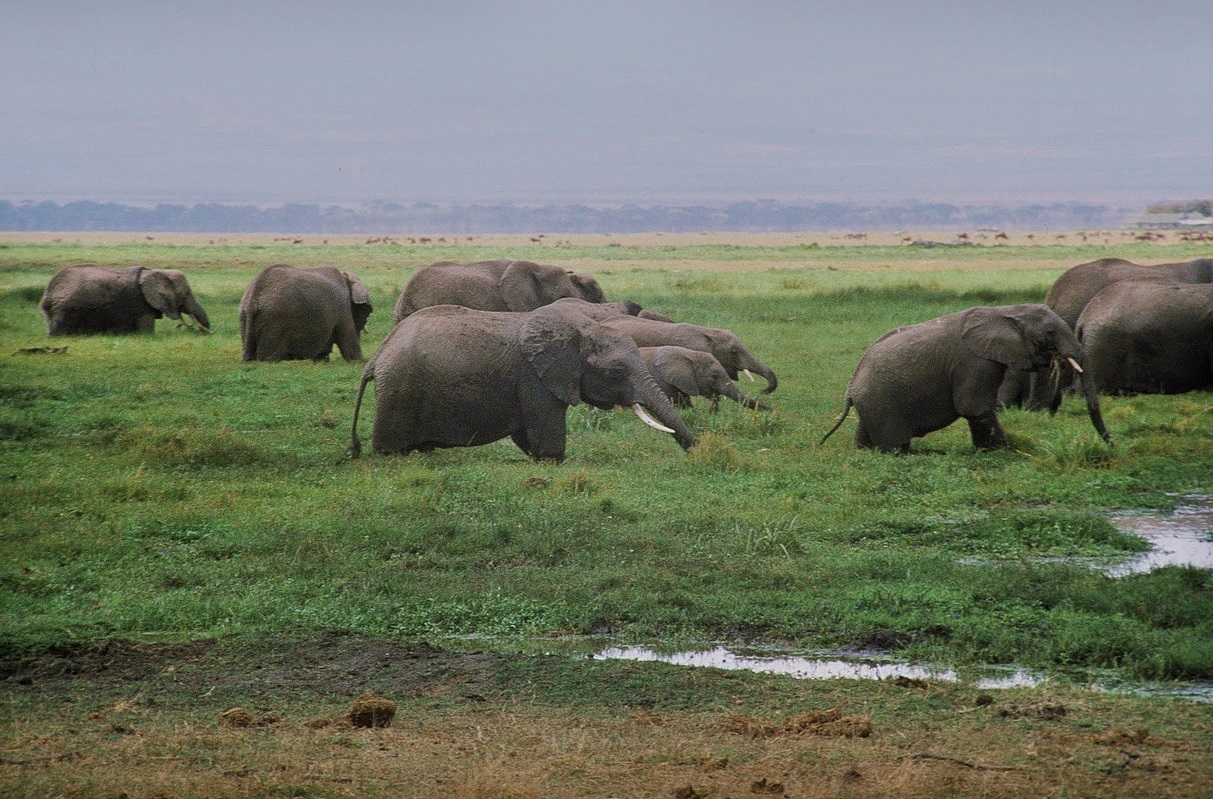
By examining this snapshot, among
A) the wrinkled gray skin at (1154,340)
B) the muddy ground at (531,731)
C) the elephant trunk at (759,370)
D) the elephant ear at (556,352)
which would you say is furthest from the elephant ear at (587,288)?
the muddy ground at (531,731)

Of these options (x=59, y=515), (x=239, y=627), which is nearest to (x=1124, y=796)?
(x=239, y=627)

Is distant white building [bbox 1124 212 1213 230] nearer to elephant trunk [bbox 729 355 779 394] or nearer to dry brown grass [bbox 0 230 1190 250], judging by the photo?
dry brown grass [bbox 0 230 1190 250]

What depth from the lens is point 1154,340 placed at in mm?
18531

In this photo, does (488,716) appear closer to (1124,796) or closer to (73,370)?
(1124,796)

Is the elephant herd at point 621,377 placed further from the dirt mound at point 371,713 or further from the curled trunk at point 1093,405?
the dirt mound at point 371,713

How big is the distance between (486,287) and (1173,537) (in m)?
14.7

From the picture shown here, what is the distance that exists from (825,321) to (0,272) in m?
32.6

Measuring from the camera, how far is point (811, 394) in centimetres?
1888

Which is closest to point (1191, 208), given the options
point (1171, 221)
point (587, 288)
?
point (1171, 221)

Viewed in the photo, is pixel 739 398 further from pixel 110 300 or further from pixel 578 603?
pixel 110 300

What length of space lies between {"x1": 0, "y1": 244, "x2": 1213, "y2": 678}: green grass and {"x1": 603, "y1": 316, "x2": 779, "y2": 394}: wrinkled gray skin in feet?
2.12

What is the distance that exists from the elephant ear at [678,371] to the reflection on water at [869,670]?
28.4 feet

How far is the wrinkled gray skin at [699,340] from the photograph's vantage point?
18219 millimetres

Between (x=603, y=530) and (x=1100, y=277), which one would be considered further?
(x=1100, y=277)
